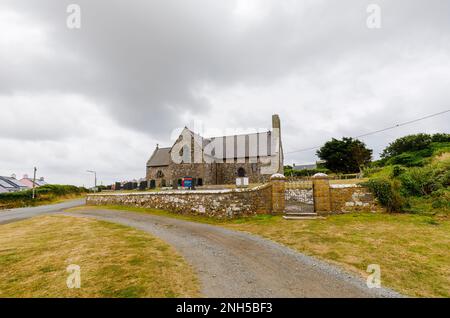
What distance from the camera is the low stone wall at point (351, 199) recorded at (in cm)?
1262

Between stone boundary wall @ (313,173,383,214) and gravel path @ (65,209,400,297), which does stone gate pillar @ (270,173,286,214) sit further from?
gravel path @ (65,209,400,297)

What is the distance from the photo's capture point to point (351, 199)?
12.8 m

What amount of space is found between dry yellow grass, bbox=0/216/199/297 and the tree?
1432 inches

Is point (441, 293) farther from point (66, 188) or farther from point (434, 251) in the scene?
point (66, 188)

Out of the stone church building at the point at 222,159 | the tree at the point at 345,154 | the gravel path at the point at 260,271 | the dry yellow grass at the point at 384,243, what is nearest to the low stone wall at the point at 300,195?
the dry yellow grass at the point at 384,243

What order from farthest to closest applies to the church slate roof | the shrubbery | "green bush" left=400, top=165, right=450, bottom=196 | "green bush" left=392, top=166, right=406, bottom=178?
1. the church slate roof
2. the shrubbery
3. "green bush" left=392, top=166, right=406, bottom=178
4. "green bush" left=400, top=165, right=450, bottom=196

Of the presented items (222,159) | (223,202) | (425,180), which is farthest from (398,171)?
(222,159)

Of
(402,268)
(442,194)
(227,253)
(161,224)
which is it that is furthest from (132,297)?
(442,194)

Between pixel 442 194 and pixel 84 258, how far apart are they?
57.8 feet

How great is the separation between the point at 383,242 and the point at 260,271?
5309 mm

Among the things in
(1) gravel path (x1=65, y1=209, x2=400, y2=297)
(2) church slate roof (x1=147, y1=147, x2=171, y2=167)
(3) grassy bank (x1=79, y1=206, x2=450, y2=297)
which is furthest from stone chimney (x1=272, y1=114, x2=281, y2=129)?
(1) gravel path (x1=65, y1=209, x2=400, y2=297)

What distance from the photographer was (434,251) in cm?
675

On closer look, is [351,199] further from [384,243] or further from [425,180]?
[384,243]

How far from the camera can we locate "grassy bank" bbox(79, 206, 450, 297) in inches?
202
